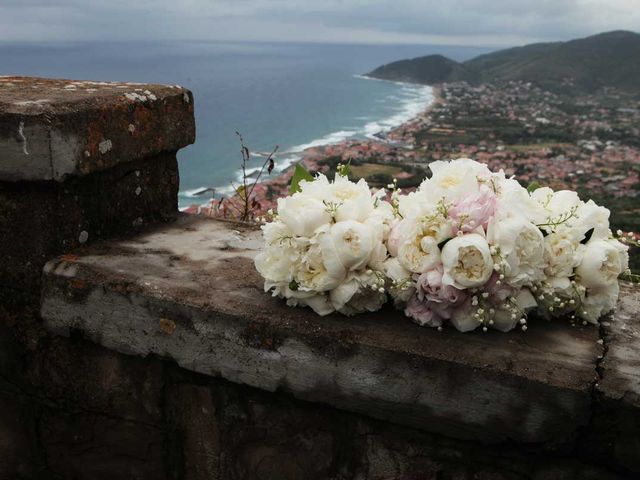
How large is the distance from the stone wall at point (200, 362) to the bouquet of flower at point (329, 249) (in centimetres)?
6

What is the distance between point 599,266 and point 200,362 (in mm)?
1025

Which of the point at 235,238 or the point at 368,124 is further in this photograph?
the point at 368,124

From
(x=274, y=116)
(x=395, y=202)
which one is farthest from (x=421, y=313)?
(x=274, y=116)

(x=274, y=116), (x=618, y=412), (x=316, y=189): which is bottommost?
(x=274, y=116)

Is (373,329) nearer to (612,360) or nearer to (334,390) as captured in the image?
(334,390)

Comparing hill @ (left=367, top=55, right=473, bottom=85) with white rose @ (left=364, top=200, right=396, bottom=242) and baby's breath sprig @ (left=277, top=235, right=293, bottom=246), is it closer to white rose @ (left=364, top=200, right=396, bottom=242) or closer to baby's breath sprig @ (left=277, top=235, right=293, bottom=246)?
white rose @ (left=364, top=200, right=396, bottom=242)

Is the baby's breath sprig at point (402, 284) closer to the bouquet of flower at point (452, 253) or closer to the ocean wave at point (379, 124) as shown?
the bouquet of flower at point (452, 253)

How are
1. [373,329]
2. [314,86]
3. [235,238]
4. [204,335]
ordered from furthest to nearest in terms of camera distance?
[314,86]
[235,238]
[204,335]
[373,329]

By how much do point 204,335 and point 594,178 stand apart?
33.6 meters

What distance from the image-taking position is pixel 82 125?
1.88 metres

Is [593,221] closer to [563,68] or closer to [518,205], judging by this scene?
[518,205]

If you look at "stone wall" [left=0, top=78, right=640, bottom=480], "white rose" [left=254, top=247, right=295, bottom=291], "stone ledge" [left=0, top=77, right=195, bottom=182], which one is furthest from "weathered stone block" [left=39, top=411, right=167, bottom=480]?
"stone ledge" [left=0, top=77, right=195, bottom=182]

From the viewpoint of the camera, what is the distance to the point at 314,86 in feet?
322

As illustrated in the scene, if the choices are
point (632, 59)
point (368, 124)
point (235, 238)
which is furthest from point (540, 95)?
point (235, 238)
